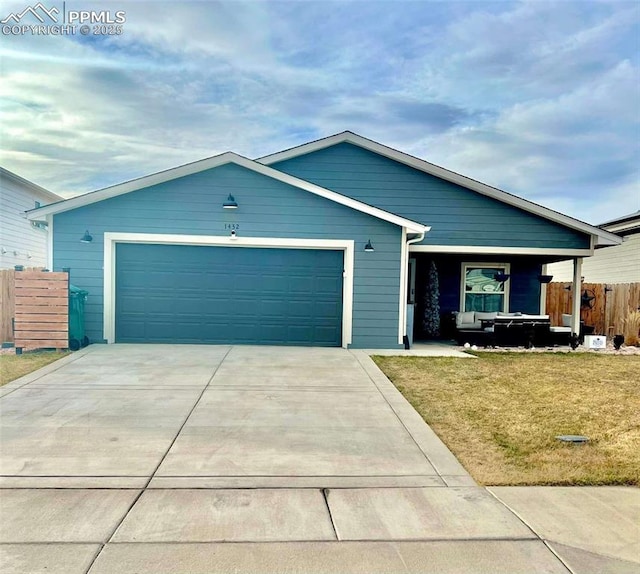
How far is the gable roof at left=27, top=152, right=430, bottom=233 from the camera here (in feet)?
32.0

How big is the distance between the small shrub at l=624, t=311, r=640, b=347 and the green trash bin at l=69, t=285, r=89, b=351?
45.5ft

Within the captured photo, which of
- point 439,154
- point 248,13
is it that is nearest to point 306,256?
point 248,13

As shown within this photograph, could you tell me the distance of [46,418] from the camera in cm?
511

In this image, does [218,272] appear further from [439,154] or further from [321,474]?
[439,154]

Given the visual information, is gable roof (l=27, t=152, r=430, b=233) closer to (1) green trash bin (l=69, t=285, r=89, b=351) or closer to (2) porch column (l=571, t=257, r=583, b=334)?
(1) green trash bin (l=69, t=285, r=89, b=351)

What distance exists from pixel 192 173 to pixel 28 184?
374 inches

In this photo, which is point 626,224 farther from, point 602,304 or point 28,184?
point 28,184

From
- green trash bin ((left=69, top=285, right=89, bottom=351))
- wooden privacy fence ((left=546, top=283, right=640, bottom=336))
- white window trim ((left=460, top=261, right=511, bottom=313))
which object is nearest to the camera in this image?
green trash bin ((left=69, top=285, right=89, bottom=351))

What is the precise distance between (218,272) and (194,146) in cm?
603

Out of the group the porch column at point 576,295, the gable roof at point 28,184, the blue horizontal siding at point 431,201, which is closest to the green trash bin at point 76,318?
the blue horizontal siding at point 431,201

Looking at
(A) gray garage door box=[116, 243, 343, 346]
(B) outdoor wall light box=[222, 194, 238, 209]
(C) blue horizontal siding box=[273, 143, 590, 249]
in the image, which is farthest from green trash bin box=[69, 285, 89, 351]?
(C) blue horizontal siding box=[273, 143, 590, 249]

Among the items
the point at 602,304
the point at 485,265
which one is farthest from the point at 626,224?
the point at 485,265

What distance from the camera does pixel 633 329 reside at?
13.1 metres

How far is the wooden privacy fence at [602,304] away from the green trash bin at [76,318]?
12.4 meters
